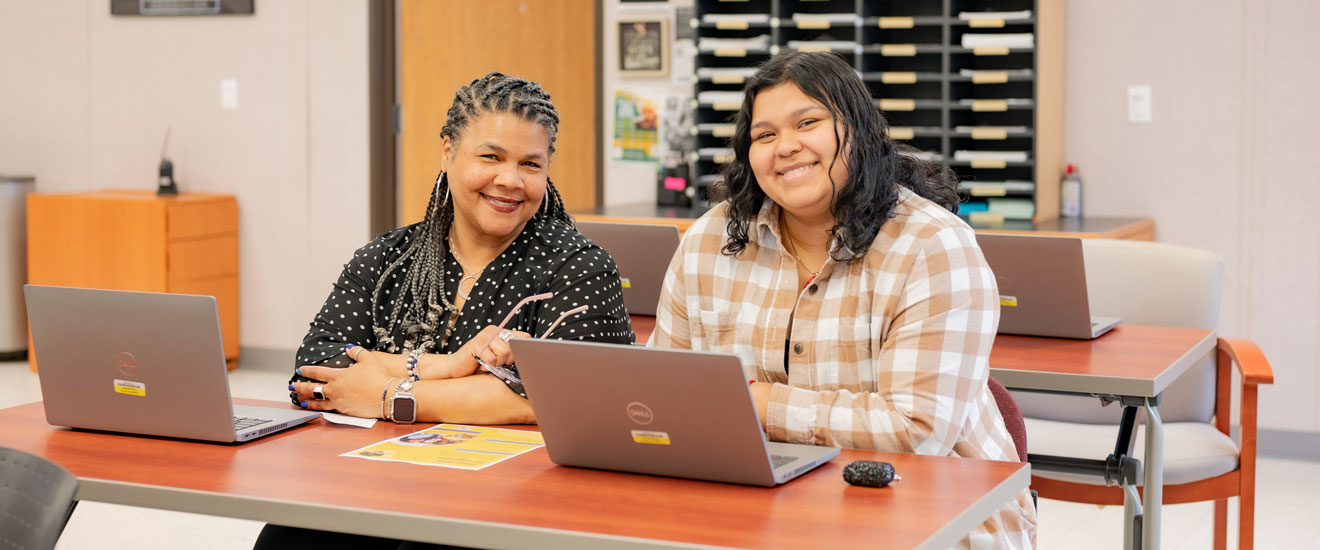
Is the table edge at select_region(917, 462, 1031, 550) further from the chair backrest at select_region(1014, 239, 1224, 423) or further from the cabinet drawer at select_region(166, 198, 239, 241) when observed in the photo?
the cabinet drawer at select_region(166, 198, 239, 241)

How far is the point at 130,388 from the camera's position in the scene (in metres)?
1.83

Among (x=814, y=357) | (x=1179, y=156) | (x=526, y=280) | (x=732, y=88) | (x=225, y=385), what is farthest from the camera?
(x=732, y=88)

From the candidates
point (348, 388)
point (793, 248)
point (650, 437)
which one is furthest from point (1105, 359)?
point (348, 388)

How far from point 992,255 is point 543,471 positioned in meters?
1.38

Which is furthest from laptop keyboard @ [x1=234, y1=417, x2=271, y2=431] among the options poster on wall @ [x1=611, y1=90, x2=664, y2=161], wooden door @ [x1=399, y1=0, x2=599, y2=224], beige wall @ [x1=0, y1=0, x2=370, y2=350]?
beige wall @ [x1=0, y1=0, x2=370, y2=350]

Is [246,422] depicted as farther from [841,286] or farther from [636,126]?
[636,126]

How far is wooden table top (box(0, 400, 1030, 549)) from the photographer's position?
1.38 metres

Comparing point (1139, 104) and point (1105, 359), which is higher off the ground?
point (1139, 104)

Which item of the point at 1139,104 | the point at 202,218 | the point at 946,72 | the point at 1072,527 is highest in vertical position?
the point at 946,72

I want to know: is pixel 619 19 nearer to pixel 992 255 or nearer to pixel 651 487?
pixel 992 255

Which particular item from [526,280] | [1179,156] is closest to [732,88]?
[1179,156]

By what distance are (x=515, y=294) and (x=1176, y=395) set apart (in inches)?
65.3

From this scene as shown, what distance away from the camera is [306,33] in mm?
5766

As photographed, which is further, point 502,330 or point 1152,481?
point 1152,481
